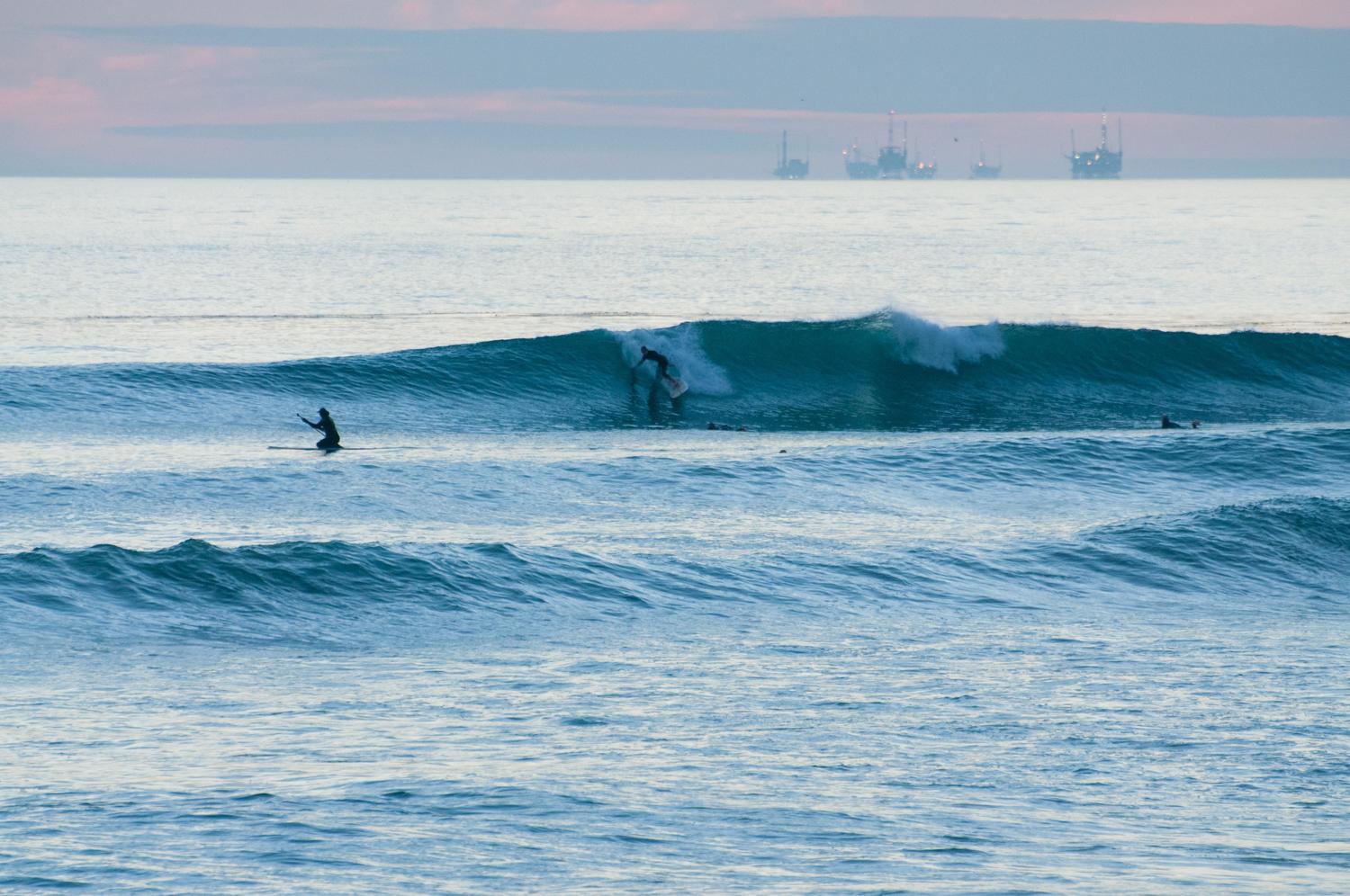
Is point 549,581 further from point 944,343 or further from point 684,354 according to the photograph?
point 944,343

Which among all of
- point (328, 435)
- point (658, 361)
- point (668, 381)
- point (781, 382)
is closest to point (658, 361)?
point (658, 361)

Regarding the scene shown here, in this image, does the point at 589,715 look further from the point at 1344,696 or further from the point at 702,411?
the point at 702,411

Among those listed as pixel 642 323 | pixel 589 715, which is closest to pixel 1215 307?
pixel 642 323

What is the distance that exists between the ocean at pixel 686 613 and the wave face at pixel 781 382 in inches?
5.5

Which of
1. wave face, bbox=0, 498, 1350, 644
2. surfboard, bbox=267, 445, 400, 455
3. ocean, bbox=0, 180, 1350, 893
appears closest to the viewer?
ocean, bbox=0, 180, 1350, 893

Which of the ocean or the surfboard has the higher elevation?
the surfboard

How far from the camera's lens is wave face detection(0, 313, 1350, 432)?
95.6 ft

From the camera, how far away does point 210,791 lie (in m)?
8.55

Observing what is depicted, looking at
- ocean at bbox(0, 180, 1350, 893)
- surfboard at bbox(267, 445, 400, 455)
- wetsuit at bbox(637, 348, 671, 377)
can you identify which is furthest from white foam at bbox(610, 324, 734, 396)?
surfboard at bbox(267, 445, 400, 455)

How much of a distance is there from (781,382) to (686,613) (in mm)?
20228

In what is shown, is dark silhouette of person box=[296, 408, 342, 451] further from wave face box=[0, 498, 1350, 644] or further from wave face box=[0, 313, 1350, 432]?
wave face box=[0, 498, 1350, 644]

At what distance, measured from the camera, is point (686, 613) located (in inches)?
548

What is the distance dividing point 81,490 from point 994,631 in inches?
461

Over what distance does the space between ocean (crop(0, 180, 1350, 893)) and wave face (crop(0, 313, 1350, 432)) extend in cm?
14
